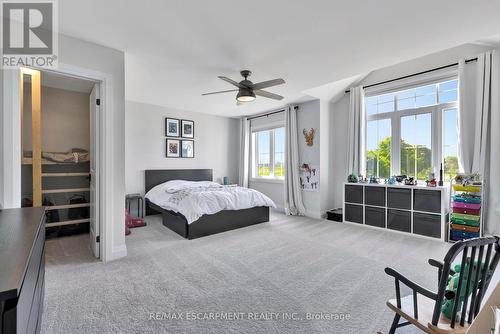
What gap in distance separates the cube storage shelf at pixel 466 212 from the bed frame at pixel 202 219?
296cm

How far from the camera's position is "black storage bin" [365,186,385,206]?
4.29 metres

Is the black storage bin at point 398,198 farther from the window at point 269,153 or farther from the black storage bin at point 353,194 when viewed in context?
the window at point 269,153

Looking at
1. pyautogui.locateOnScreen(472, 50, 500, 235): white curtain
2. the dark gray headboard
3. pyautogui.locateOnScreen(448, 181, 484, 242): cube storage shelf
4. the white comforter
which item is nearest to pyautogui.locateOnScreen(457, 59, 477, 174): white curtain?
pyautogui.locateOnScreen(472, 50, 500, 235): white curtain

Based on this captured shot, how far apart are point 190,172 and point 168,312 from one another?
4219 mm

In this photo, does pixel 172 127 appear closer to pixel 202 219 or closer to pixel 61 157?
pixel 61 157

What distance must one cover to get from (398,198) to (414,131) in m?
1.25

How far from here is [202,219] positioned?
12.5ft

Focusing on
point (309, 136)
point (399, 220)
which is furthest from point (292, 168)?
point (399, 220)

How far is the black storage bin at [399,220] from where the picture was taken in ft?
13.1

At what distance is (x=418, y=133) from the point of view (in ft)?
13.9

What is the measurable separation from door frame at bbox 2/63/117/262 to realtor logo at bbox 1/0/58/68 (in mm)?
114

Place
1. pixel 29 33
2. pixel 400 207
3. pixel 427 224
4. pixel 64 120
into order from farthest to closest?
pixel 400 207, pixel 64 120, pixel 427 224, pixel 29 33

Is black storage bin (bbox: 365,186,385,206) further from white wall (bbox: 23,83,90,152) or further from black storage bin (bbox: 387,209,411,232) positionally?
white wall (bbox: 23,83,90,152)

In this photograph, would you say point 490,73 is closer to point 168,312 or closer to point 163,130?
point 168,312
